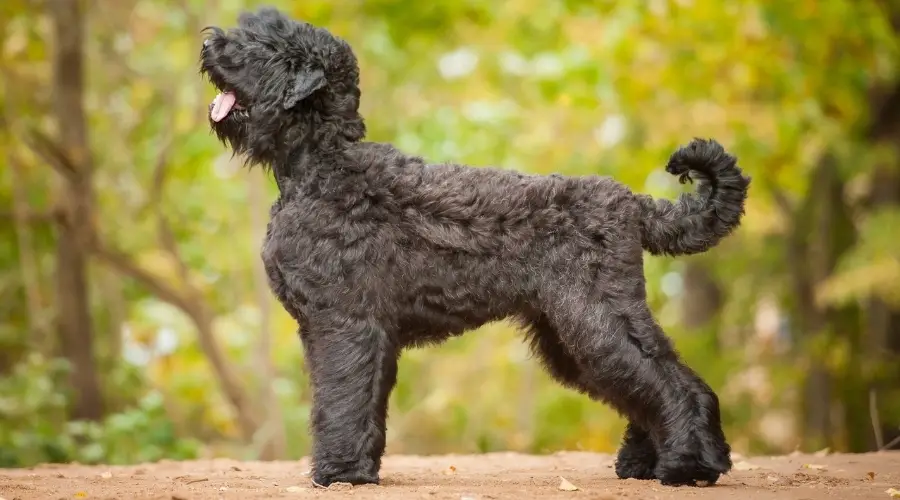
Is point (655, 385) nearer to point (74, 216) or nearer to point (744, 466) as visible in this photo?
point (744, 466)

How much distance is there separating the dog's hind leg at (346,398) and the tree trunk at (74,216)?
754cm

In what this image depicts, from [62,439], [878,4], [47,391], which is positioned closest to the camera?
[62,439]

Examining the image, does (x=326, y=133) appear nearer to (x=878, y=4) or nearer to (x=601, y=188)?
(x=601, y=188)

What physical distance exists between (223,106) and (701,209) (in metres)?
2.69

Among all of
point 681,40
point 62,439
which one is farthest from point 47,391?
point 681,40

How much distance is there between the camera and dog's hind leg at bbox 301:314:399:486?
17.2 ft

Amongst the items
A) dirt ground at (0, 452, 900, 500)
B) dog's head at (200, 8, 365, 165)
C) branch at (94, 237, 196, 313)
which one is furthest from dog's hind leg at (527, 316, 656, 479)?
branch at (94, 237, 196, 313)

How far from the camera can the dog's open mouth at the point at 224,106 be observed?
552 cm

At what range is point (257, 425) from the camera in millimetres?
13102

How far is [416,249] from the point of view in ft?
17.9

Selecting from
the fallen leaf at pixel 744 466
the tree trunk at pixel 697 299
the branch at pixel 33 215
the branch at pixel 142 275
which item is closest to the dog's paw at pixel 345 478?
the fallen leaf at pixel 744 466

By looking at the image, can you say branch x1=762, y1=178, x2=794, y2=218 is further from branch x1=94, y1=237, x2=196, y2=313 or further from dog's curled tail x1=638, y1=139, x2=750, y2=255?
dog's curled tail x1=638, y1=139, x2=750, y2=255

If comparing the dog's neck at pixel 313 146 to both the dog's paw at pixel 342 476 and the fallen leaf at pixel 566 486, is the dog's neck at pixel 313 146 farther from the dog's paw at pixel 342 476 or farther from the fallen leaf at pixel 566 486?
the fallen leaf at pixel 566 486

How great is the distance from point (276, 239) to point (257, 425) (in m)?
8.18
